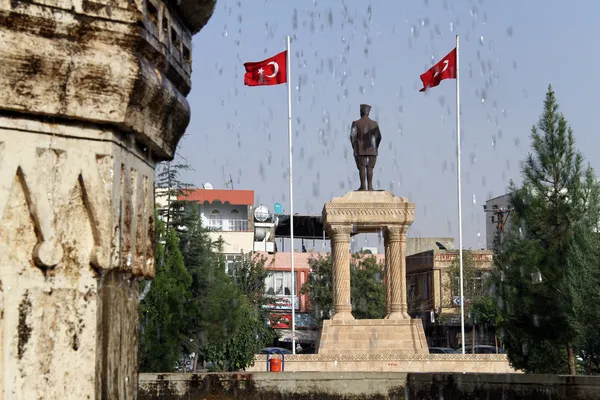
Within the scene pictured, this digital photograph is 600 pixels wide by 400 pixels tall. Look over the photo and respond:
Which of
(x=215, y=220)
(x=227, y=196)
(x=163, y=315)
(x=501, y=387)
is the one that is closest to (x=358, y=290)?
(x=215, y=220)

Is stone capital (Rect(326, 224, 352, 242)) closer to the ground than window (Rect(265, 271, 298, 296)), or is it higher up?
higher up

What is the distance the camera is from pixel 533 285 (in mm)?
21500

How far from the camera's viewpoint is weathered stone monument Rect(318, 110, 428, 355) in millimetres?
25781

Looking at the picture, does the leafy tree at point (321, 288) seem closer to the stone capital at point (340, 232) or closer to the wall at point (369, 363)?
Answer: the stone capital at point (340, 232)

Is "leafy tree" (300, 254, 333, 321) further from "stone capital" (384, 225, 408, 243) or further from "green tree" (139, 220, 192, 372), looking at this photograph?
"green tree" (139, 220, 192, 372)

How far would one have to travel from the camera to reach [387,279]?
2695 centimetres

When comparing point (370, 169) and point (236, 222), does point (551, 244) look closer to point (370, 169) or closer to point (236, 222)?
point (370, 169)

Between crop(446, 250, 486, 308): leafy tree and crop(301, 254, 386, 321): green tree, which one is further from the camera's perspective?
crop(446, 250, 486, 308): leafy tree

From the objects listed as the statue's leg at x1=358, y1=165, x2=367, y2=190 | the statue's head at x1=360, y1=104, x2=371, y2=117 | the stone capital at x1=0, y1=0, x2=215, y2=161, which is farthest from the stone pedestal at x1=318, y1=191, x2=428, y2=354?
the stone capital at x1=0, y1=0, x2=215, y2=161

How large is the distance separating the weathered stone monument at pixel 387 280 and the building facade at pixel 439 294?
2634cm

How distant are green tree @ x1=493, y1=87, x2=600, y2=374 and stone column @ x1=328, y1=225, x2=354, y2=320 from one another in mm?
5273

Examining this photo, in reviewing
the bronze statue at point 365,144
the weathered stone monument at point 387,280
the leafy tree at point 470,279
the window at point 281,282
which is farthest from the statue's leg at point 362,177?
the window at point 281,282

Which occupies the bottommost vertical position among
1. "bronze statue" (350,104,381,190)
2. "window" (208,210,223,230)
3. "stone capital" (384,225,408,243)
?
"stone capital" (384,225,408,243)

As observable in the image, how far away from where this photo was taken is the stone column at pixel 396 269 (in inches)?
1039
